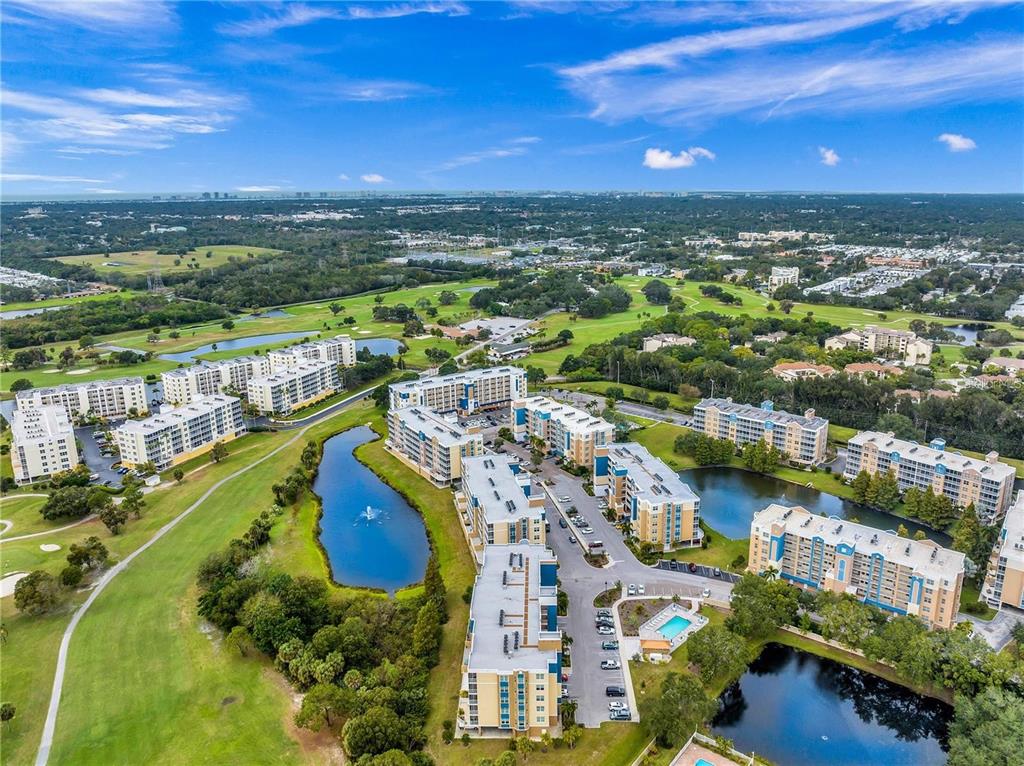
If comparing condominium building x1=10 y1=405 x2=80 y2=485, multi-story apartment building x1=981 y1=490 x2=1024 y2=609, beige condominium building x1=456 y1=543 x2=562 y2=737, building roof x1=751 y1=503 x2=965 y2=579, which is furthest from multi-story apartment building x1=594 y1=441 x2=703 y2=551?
condominium building x1=10 y1=405 x2=80 y2=485

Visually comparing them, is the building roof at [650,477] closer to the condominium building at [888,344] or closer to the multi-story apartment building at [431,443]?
the multi-story apartment building at [431,443]

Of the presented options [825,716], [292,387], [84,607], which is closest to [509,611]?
[825,716]

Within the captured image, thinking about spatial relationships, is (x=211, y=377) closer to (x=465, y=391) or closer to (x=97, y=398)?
(x=97, y=398)

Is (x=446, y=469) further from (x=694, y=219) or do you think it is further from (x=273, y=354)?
(x=694, y=219)

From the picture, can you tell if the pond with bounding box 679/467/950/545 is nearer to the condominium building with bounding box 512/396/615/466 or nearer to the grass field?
the condominium building with bounding box 512/396/615/466

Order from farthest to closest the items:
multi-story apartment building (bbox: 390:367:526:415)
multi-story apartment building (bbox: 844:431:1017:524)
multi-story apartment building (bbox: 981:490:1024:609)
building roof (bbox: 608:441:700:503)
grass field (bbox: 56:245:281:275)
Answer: grass field (bbox: 56:245:281:275) < multi-story apartment building (bbox: 390:367:526:415) < multi-story apartment building (bbox: 844:431:1017:524) < building roof (bbox: 608:441:700:503) < multi-story apartment building (bbox: 981:490:1024:609)

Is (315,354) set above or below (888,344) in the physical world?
below

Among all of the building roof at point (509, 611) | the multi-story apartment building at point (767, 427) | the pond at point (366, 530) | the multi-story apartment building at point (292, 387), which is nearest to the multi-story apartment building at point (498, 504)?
the building roof at point (509, 611)
